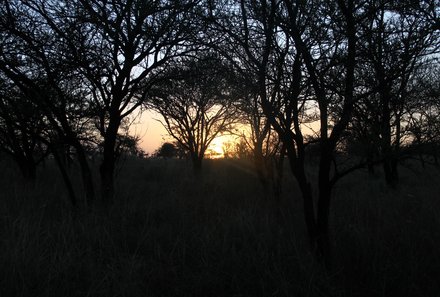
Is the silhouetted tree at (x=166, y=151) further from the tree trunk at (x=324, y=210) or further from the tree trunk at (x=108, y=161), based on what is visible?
the tree trunk at (x=324, y=210)

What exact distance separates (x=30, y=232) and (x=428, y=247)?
500 cm

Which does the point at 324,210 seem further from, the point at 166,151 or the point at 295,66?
the point at 166,151

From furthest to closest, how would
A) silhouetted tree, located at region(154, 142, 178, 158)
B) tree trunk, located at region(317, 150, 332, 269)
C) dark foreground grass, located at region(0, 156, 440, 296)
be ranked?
silhouetted tree, located at region(154, 142, 178, 158)
tree trunk, located at region(317, 150, 332, 269)
dark foreground grass, located at region(0, 156, 440, 296)

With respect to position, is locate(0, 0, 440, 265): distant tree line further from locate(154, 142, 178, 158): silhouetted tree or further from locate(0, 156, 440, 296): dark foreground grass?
locate(154, 142, 178, 158): silhouetted tree

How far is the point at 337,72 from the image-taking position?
13.4 ft

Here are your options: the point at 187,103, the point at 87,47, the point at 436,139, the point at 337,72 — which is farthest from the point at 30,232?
the point at 187,103

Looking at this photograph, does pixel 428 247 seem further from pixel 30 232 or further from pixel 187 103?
pixel 187 103

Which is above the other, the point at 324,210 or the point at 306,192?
the point at 306,192

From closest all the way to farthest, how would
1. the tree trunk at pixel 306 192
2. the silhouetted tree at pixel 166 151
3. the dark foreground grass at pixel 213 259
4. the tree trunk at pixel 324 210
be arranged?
the dark foreground grass at pixel 213 259 < the tree trunk at pixel 324 210 < the tree trunk at pixel 306 192 < the silhouetted tree at pixel 166 151

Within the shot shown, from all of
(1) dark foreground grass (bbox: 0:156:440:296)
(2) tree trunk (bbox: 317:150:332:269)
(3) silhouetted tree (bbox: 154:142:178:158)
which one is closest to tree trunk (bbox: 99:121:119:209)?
(1) dark foreground grass (bbox: 0:156:440:296)

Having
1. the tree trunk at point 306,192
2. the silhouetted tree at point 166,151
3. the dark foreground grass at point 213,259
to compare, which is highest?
the silhouetted tree at point 166,151

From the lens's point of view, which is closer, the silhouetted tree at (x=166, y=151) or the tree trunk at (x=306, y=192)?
the tree trunk at (x=306, y=192)

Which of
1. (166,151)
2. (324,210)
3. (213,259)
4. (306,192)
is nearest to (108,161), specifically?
(213,259)

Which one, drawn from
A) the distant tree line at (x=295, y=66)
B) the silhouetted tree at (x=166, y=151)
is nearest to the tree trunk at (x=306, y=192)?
the distant tree line at (x=295, y=66)
